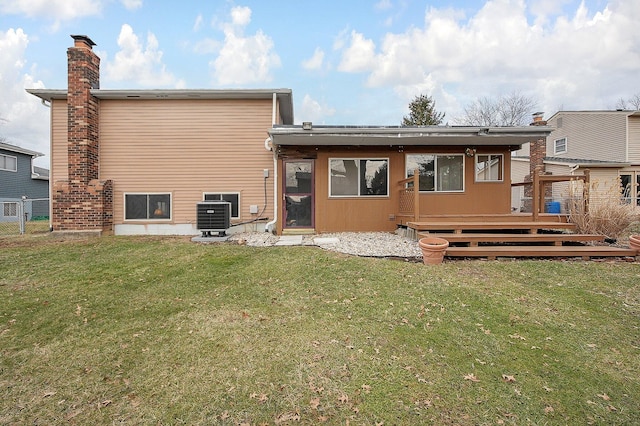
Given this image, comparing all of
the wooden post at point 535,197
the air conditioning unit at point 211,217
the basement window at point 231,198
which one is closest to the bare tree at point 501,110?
the wooden post at point 535,197

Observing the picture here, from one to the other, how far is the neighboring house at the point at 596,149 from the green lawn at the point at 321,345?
1246 cm

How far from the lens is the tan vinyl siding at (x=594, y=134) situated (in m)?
16.8

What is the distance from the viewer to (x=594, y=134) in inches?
705

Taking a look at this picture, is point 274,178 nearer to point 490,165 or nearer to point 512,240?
point 512,240

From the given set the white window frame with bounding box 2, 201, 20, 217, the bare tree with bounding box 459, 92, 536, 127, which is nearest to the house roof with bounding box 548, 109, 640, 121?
the bare tree with bounding box 459, 92, 536, 127

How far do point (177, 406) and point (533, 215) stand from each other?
8344 mm

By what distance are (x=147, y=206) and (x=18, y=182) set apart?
49.5 feet

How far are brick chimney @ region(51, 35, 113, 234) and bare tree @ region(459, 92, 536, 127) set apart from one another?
30080 mm

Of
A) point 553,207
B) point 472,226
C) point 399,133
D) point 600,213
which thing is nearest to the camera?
point 472,226

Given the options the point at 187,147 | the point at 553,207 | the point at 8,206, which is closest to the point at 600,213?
the point at 553,207

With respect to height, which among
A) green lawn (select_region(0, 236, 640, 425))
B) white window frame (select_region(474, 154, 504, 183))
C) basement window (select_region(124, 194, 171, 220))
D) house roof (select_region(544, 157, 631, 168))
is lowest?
green lawn (select_region(0, 236, 640, 425))

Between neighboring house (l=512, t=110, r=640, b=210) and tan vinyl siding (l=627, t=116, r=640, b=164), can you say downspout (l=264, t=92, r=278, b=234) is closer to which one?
neighboring house (l=512, t=110, r=640, b=210)

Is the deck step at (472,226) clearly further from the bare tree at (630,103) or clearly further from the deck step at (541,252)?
the bare tree at (630,103)

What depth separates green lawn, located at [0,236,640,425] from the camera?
7.26 ft
